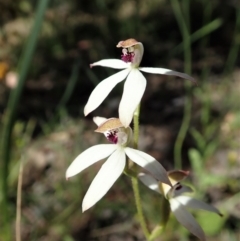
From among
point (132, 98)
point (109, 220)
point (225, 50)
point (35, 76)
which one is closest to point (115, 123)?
point (132, 98)

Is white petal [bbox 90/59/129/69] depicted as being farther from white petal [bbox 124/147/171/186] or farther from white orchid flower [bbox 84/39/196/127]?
white petal [bbox 124/147/171/186]

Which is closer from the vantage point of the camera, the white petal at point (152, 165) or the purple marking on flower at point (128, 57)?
the white petal at point (152, 165)

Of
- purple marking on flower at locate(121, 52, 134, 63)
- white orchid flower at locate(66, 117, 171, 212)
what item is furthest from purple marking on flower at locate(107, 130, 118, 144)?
purple marking on flower at locate(121, 52, 134, 63)

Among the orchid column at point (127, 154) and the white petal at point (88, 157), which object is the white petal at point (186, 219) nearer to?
the orchid column at point (127, 154)

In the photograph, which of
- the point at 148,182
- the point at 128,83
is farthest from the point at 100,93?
the point at 148,182

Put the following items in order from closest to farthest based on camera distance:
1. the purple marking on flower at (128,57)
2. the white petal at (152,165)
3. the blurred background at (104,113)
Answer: the white petal at (152,165) < the purple marking on flower at (128,57) < the blurred background at (104,113)

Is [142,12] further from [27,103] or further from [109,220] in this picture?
[109,220]

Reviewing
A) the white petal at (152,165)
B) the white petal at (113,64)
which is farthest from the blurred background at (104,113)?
the white petal at (152,165)
